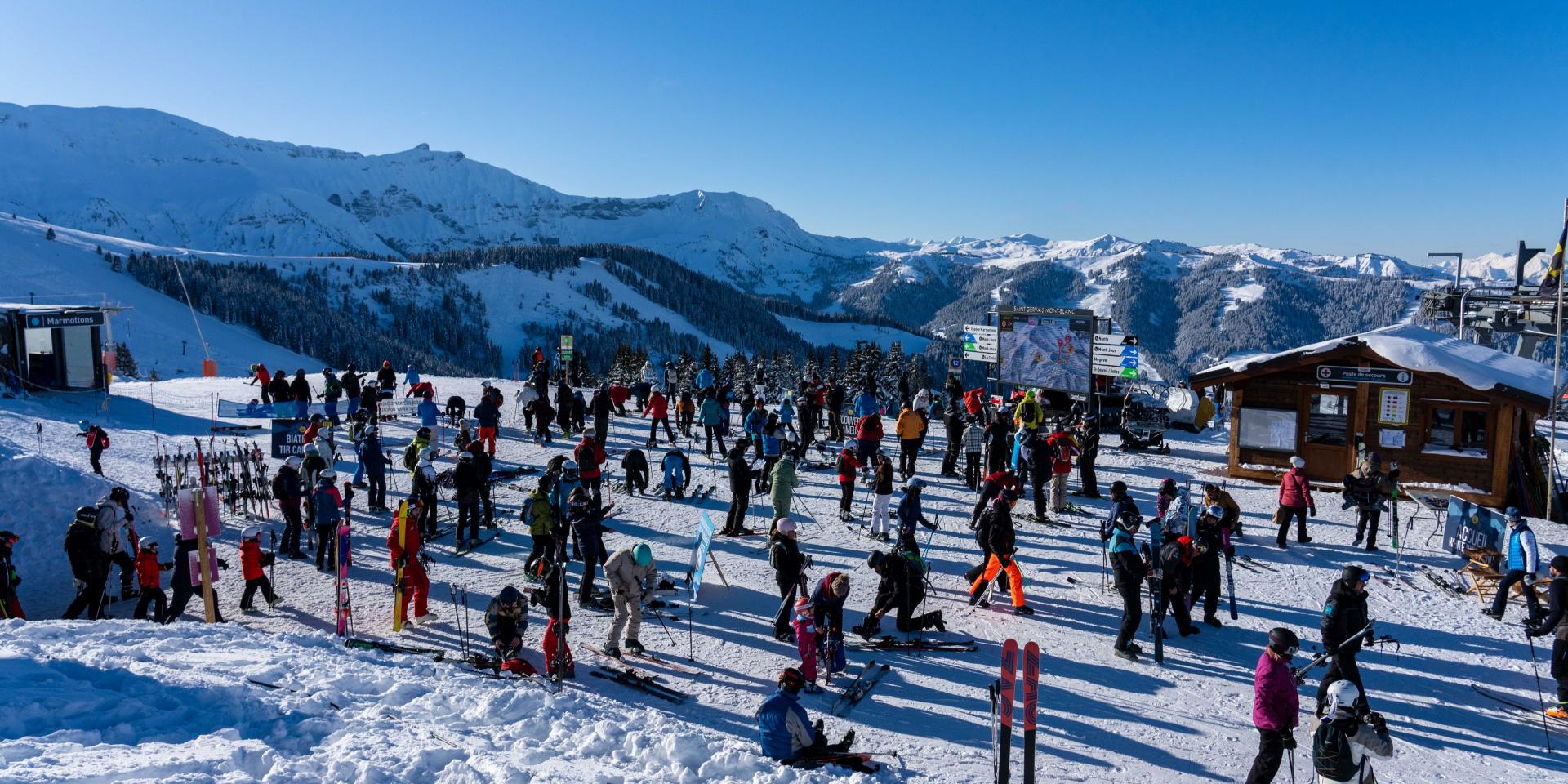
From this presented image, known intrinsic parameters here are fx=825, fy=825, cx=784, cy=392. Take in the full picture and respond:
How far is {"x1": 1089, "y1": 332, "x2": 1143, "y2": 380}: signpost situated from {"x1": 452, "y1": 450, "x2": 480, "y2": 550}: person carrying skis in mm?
18789

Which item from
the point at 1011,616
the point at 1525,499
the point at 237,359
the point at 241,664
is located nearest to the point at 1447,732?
the point at 1011,616

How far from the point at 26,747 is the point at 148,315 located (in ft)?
307

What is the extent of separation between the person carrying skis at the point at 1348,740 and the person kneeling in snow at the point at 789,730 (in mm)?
3310

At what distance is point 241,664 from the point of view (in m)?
7.67

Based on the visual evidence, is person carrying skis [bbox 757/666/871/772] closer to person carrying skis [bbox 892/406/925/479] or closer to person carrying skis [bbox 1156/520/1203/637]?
person carrying skis [bbox 1156/520/1203/637]

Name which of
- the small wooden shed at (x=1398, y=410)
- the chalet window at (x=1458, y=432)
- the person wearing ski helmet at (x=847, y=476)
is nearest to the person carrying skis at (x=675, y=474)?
the person wearing ski helmet at (x=847, y=476)

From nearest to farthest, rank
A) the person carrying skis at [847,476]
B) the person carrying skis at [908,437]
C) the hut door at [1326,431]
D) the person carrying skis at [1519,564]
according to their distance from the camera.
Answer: the person carrying skis at [1519,564], the person carrying skis at [847,476], the person carrying skis at [908,437], the hut door at [1326,431]

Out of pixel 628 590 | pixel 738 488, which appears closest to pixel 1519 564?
pixel 738 488

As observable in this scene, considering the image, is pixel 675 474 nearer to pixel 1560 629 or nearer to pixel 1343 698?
pixel 1343 698

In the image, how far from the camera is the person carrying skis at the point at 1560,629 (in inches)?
307

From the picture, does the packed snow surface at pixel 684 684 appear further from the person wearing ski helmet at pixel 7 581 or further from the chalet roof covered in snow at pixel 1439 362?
the chalet roof covered in snow at pixel 1439 362

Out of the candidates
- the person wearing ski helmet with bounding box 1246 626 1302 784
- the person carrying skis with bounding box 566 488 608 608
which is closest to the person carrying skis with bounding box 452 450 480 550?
the person carrying skis with bounding box 566 488 608 608

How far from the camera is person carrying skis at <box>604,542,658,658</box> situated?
8.86m

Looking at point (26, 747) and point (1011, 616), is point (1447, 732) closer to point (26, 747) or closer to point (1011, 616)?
point (1011, 616)
